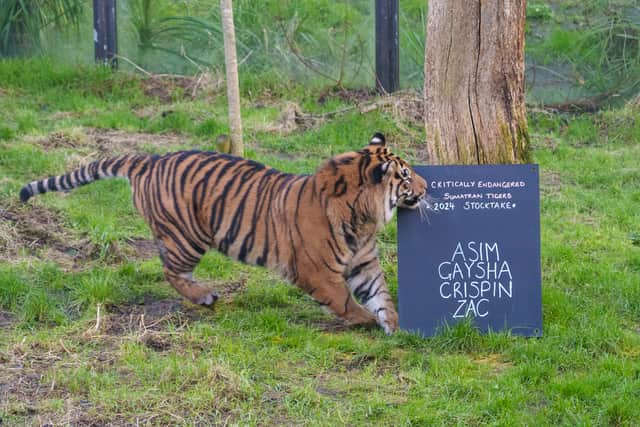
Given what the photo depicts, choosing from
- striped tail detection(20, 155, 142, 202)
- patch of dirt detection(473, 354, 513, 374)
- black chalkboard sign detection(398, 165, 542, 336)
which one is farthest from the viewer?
striped tail detection(20, 155, 142, 202)

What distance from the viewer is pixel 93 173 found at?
694cm

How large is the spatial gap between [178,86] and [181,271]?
551 cm

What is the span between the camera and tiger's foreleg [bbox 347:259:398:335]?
637cm

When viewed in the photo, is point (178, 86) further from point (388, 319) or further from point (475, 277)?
point (475, 277)

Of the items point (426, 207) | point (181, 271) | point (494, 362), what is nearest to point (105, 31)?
point (181, 271)

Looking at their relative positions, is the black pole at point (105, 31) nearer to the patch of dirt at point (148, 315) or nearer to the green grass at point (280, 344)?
the green grass at point (280, 344)

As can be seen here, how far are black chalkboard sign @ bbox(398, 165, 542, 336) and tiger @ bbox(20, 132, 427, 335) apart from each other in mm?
197

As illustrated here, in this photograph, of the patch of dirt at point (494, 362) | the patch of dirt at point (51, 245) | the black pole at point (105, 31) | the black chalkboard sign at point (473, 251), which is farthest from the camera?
the black pole at point (105, 31)

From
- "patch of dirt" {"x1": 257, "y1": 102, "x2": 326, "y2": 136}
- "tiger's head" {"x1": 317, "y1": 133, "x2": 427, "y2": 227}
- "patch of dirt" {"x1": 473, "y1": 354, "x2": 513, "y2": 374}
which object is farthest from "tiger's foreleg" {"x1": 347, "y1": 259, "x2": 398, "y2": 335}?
"patch of dirt" {"x1": 257, "y1": 102, "x2": 326, "y2": 136}

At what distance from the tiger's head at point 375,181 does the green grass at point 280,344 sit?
0.84 m

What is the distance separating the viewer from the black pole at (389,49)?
11477 millimetres

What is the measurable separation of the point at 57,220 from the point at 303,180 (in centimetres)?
272

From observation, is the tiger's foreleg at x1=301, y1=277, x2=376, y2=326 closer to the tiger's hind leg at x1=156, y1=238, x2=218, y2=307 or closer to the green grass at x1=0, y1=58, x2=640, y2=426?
the green grass at x1=0, y1=58, x2=640, y2=426

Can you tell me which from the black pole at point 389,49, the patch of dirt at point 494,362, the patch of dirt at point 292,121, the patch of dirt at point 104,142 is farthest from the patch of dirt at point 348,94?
the patch of dirt at point 494,362
